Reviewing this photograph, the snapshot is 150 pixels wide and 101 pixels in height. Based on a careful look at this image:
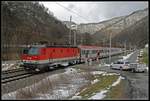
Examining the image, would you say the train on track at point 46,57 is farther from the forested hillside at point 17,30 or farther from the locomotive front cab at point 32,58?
the forested hillside at point 17,30

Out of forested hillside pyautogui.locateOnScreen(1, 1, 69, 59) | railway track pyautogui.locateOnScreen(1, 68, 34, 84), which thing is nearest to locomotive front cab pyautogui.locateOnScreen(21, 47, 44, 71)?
railway track pyautogui.locateOnScreen(1, 68, 34, 84)

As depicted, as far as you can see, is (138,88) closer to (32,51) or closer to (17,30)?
(32,51)

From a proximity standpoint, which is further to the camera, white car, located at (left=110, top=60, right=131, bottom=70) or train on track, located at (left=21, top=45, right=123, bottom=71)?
white car, located at (left=110, top=60, right=131, bottom=70)

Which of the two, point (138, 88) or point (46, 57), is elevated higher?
point (46, 57)

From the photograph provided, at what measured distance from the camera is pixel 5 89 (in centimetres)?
2145

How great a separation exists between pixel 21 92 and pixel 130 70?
79.9 ft

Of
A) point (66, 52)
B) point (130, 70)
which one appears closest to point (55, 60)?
point (66, 52)

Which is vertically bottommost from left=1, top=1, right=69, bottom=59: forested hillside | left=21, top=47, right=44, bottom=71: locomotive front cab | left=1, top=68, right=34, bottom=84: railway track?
left=1, top=68, right=34, bottom=84: railway track

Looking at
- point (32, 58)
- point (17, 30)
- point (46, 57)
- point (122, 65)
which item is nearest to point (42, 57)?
point (46, 57)

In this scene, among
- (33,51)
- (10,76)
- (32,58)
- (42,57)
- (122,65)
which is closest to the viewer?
(10,76)

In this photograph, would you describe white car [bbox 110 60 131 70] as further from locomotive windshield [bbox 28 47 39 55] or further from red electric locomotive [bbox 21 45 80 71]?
locomotive windshield [bbox 28 47 39 55]

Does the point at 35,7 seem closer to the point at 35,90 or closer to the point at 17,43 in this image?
the point at 17,43

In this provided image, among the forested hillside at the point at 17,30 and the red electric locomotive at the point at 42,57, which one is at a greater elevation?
the forested hillside at the point at 17,30

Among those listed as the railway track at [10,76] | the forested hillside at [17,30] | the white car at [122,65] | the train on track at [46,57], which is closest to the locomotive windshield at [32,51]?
the train on track at [46,57]
